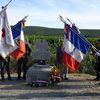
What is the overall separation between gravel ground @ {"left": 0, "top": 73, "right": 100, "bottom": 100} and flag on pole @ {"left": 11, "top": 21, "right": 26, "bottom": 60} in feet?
4.13

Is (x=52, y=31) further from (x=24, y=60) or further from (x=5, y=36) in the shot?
(x=5, y=36)

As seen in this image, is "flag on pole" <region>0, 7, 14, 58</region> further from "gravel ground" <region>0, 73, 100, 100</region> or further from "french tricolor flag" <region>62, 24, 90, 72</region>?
"french tricolor flag" <region>62, 24, 90, 72</region>

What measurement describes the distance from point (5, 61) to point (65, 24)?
360 cm

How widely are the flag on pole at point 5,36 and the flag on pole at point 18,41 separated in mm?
1125

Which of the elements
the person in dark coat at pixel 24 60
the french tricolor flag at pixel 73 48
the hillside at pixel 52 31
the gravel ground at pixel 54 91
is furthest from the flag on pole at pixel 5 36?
the hillside at pixel 52 31

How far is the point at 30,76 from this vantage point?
64.0ft

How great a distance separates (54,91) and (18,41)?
353 cm

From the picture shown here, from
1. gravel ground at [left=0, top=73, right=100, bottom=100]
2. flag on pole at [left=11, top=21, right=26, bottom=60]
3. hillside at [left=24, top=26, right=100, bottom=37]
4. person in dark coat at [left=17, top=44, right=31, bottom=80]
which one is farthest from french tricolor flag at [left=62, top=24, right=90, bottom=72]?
hillside at [left=24, top=26, right=100, bottom=37]

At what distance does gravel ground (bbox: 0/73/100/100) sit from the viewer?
16031 mm

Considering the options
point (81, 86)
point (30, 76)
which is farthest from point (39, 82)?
point (81, 86)

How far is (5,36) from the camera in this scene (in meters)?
18.7

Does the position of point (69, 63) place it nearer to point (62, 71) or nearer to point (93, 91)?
point (93, 91)

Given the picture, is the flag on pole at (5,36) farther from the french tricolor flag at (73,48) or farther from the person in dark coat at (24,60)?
the person in dark coat at (24,60)

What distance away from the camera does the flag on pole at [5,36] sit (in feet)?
60.0
